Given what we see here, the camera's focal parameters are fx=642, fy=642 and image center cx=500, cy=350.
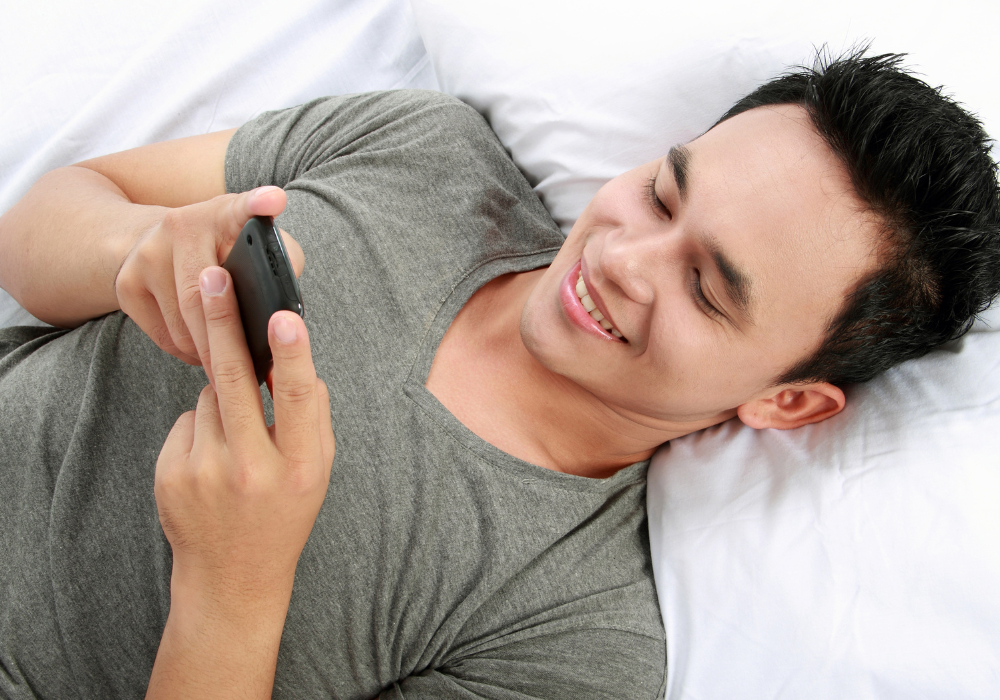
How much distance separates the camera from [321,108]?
1391 mm

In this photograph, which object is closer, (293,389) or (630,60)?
(293,389)

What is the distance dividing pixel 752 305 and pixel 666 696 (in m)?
0.71

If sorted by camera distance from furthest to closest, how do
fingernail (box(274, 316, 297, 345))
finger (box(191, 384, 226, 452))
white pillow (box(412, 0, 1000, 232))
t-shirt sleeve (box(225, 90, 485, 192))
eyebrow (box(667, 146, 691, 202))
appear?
t-shirt sleeve (box(225, 90, 485, 192)) → white pillow (box(412, 0, 1000, 232)) → eyebrow (box(667, 146, 691, 202)) → finger (box(191, 384, 226, 452)) → fingernail (box(274, 316, 297, 345))

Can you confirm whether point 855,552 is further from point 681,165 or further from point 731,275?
point 681,165

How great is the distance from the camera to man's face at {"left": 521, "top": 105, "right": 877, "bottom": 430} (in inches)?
37.4

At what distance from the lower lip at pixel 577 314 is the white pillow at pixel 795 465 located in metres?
0.38

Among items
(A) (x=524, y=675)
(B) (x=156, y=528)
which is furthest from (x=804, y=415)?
(B) (x=156, y=528)

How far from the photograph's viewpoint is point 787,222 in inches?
37.0

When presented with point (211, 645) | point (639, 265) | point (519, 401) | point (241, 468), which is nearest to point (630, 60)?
point (639, 265)

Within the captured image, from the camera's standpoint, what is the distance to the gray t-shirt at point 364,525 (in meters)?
1.02

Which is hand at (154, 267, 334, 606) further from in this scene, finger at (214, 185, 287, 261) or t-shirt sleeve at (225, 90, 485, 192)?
t-shirt sleeve at (225, 90, 485, 192)

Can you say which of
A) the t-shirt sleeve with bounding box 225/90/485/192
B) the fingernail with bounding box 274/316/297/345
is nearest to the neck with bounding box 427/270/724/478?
the t-shirt sleeve with bounding box 225/90/485/192

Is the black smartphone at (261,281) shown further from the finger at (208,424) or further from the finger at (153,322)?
the finger at (153,322)

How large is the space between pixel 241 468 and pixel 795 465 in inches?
36.6
